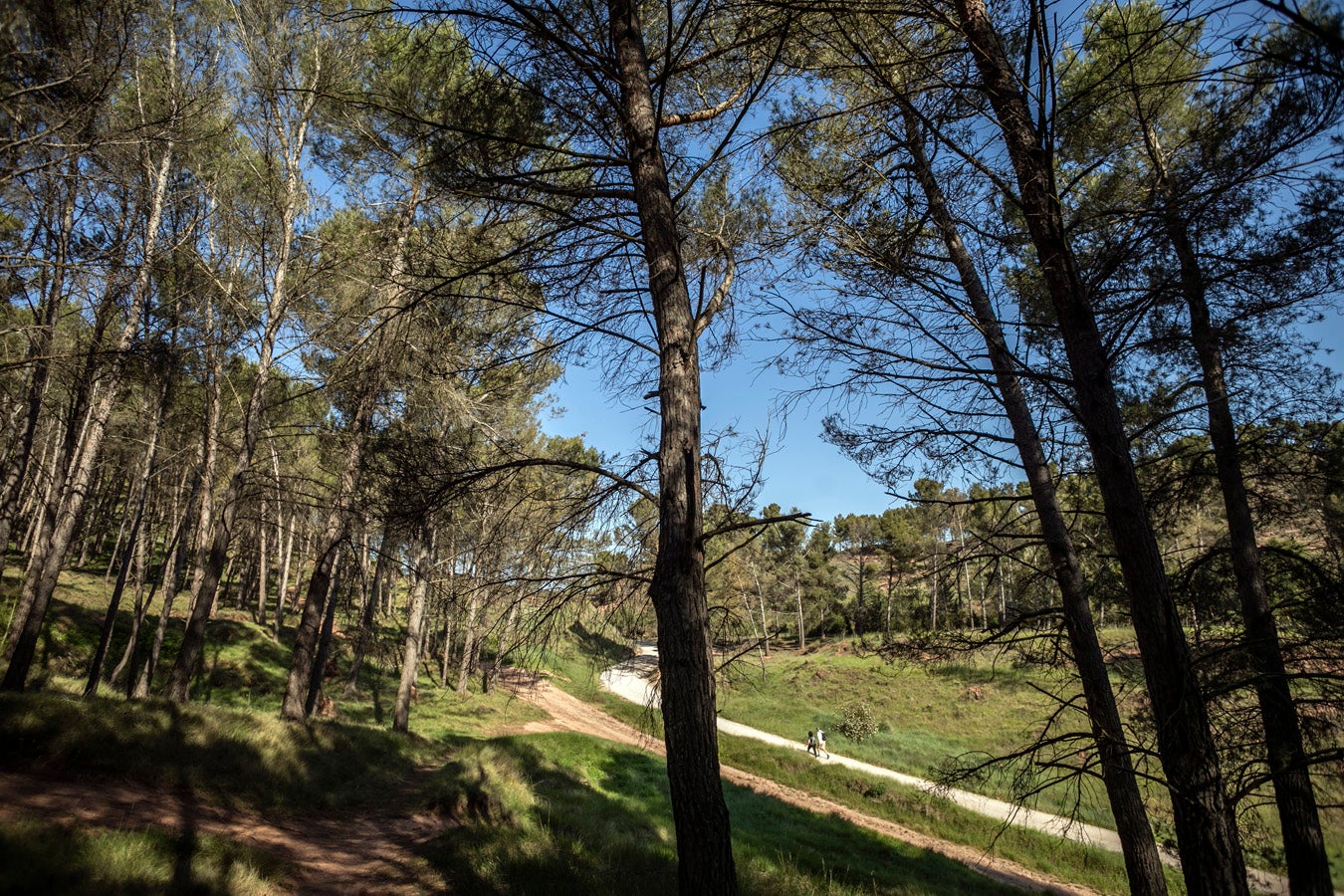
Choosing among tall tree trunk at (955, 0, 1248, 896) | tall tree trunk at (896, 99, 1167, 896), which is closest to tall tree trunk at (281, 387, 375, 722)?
tall tree trunk at (896, 99, 1167, 896)

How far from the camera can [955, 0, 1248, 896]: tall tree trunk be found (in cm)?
242

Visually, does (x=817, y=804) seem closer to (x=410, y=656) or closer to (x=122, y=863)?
(x=410, y=656)

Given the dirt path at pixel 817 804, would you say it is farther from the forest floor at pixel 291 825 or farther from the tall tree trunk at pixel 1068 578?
the tall tree trunk at pixel 1068 578

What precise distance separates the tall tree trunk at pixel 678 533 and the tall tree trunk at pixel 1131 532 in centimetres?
183

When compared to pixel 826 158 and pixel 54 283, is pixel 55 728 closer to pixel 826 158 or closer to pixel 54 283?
pixel 54 283

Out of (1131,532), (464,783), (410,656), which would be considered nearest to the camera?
(1131,532)

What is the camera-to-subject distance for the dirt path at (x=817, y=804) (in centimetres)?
1123

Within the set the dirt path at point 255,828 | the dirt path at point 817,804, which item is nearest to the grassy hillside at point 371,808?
the dirt path at point 255,828

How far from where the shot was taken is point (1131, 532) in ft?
8.91

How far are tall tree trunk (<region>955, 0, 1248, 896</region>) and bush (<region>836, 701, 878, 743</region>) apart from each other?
A: 72.0ft

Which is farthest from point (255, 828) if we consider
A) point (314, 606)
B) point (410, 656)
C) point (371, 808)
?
point (410, 656)

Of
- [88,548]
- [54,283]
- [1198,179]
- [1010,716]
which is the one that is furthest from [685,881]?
[88,548]

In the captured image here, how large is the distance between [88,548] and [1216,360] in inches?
1874

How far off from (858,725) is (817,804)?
28.3 feet
